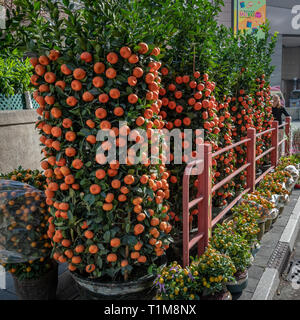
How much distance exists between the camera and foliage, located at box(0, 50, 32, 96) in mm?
6242

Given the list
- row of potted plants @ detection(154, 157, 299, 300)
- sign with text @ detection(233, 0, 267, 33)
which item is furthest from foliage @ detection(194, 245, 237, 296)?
sign with text @ detection(233, 0, 267, 33)

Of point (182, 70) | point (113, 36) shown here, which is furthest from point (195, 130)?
point (113, 36)

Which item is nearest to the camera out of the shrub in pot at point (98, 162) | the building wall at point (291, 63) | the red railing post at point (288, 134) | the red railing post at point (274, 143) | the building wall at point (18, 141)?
the shrub in pot at point (98, 162)

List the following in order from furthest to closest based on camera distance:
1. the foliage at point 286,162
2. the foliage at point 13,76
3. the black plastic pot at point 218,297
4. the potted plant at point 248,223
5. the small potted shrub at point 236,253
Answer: the foliage at point 286,162 → the foliage at point 13,76 → the potted plant at point 248,223 → the small potted shrub at point 236,253 → the black plastic pot at point 218,297

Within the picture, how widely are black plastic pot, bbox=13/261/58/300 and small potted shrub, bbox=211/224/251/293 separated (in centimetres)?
156

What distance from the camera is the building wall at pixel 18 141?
5.70m

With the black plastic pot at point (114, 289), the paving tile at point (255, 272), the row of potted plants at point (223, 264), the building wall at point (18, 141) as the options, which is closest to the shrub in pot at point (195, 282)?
the row of potted plants at point (223, 264)

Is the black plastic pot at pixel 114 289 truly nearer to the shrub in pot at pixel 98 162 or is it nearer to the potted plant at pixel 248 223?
the shrub in pot at pixel 98 162

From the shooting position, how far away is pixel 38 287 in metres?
2.99

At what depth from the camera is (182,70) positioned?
3.65 meters
